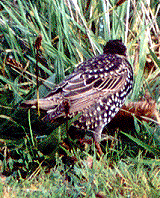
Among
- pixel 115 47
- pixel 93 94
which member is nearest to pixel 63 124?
pixel 93 94

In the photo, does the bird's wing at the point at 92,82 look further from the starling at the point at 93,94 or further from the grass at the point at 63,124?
the grass at the point at 63,124

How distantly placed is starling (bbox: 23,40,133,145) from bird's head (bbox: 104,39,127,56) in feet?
0.70

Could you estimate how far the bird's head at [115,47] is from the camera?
3.60 m

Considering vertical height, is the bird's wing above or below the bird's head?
below

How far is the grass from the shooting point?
2.35 meters

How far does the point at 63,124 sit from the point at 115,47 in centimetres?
111

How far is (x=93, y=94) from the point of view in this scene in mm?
3123

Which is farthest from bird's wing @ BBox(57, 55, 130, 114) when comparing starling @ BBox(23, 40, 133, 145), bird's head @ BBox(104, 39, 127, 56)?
bird's head @ BBox(104, 39, 127, 56)

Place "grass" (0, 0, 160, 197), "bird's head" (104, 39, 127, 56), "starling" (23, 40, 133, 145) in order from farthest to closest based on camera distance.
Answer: "bird's head" (104, 39, 127, 56) → "starling" (23, 40, 133, 145) → "grass" (0, 0, 160, 197)

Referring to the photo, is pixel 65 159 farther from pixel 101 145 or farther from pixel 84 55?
pixel 84 55

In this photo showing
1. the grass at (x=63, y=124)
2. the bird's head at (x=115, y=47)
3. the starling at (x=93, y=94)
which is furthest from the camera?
the bird's head at (x=115, y=47)

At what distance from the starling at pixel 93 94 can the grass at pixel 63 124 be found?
188 millimetres

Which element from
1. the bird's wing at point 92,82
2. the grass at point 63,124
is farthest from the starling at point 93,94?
the grass at point 63,124

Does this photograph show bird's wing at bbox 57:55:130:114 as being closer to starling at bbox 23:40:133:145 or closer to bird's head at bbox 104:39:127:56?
starling at bbox 23:40:133:145
